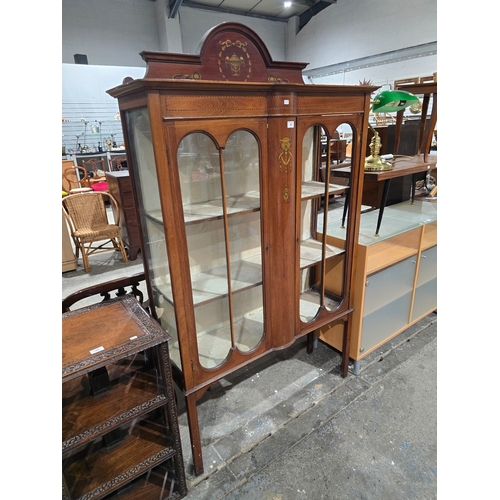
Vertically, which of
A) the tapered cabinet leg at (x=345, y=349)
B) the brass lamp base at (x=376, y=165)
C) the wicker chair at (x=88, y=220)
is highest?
the brass lamp base at (x=376, y=165)

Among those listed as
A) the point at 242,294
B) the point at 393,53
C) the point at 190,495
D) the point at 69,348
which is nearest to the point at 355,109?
the point at 242,294

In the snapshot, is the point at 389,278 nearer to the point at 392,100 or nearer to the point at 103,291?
A: the point at 392,100

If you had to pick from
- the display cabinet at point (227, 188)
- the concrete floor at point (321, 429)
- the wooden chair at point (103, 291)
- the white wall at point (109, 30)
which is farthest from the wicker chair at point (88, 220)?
the white wall at point (109, 30)

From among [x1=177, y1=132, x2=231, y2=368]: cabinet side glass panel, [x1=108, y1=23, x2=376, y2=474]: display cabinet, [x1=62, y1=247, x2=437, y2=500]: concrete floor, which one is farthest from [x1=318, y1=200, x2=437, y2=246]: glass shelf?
[x1=62, y1=247, x2=437, y2=500]: concrete floor

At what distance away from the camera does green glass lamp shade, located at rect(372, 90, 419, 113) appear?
1.80 m

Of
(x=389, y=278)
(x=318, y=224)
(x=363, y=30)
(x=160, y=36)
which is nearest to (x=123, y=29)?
(x=160, y=36)

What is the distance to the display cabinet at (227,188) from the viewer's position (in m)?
1.12

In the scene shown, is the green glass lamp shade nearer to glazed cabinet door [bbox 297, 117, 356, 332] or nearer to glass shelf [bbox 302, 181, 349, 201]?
glazed cabinet door [bbox 297, 117, 356, 332]

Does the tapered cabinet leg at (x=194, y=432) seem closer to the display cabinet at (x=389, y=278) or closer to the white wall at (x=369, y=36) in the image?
the display cabinet at (x=389, y=278)

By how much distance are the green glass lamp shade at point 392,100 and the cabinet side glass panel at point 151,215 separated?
1.35 meters

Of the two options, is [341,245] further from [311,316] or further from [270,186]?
[270,186]

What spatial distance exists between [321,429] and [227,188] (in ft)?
4.41

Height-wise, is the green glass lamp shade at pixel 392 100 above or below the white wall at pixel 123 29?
below

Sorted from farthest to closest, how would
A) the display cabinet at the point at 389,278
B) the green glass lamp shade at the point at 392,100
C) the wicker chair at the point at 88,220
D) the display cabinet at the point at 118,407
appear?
the wicker chair at the point at 88,220 → the display cabinet at the point at 389,278 → the green glass lamp shade at the point at 392,100 → the display cabinet at the point at 118,407
